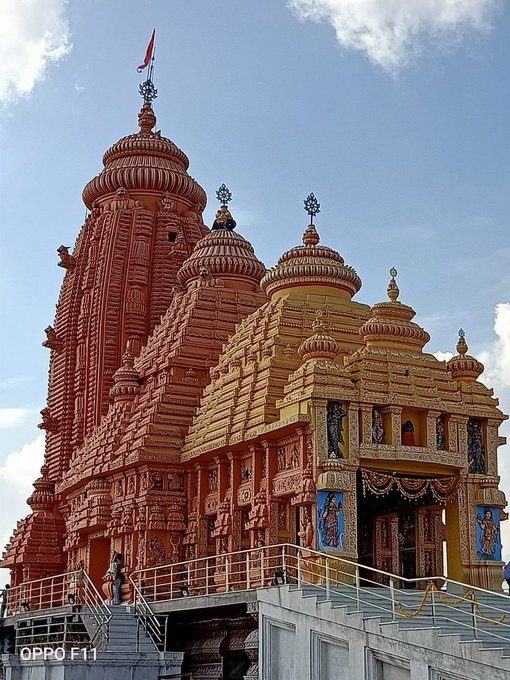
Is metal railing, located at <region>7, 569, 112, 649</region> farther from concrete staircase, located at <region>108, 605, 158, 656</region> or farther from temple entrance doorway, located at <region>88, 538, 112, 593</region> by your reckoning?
temple entrance doorway, located at <region>88, 538, 112, 593</region>

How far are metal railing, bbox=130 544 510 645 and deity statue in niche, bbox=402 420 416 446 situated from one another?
2984 mm

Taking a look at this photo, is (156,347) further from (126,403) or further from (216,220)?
(216,220)

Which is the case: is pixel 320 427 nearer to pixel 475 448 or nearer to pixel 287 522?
pixel 287 522

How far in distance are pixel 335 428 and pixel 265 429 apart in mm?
1859

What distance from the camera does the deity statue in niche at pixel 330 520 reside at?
22.3 m

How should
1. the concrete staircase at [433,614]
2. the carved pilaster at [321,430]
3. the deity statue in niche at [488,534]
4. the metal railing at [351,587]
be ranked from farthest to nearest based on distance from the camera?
the deity statue in niche at [488,534] < the carved pilaster at [321,430] < the metal railing at [351,587] < the concrete staircase at [433,614]

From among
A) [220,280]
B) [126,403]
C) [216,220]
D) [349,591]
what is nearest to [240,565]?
[349,591]

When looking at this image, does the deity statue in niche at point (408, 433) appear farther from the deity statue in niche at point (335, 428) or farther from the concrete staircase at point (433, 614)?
the concrete staircase at point (433, 614)

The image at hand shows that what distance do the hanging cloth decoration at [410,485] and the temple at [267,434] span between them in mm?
39

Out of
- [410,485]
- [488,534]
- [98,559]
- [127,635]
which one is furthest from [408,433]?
[98,559]

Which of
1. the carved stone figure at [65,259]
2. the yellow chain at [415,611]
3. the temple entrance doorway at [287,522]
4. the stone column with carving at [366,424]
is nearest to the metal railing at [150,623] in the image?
the temple entrance doorway at [287,522]

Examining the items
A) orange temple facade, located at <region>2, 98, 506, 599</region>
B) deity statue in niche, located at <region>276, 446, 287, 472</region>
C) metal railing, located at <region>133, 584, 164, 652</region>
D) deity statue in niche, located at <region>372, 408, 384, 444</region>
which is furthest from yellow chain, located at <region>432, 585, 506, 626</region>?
metal railing, located at <region>133, 584, 164, 652</region>

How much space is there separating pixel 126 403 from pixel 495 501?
1217 cm

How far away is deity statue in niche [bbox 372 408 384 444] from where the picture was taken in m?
23.8
